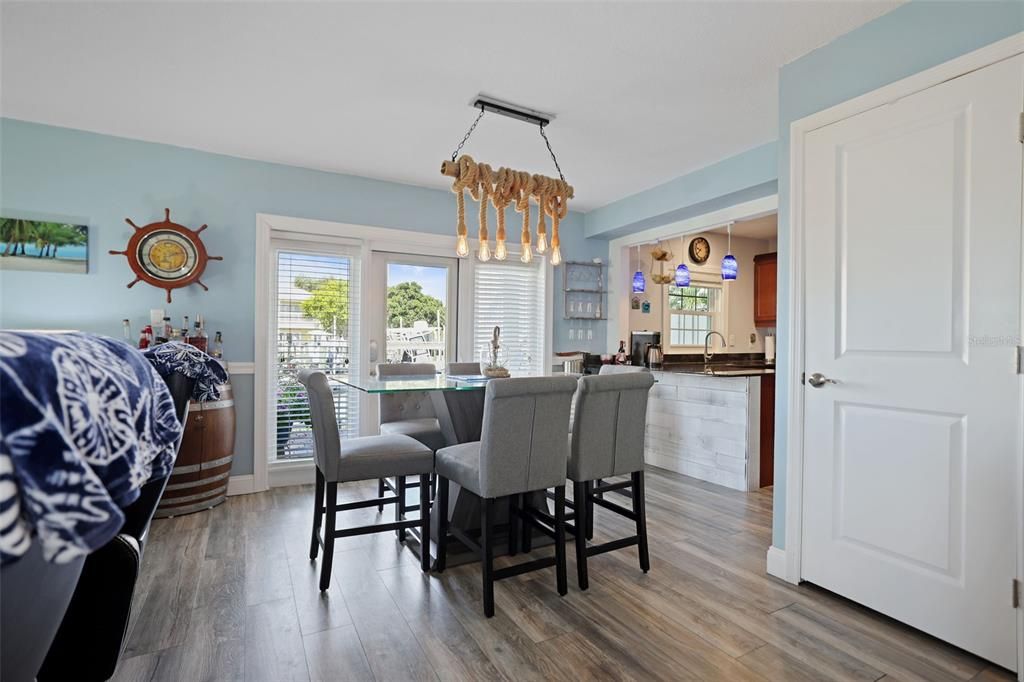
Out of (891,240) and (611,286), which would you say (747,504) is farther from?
(611,286)

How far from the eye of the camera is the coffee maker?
514 centimetres

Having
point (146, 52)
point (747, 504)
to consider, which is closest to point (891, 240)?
point (747, 504)

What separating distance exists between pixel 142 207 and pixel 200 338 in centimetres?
100

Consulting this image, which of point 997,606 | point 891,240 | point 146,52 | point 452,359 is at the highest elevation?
point 146,52

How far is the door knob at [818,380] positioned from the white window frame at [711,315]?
3.96 meters

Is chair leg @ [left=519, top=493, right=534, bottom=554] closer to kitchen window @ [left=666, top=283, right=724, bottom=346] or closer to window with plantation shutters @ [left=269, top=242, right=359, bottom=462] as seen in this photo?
window with plantation shutters @ [left=269, top=242, right=359, bottom=462]

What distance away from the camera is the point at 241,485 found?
3838mm

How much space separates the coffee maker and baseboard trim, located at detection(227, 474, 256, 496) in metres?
3.52

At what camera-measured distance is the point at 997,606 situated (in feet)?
5.88

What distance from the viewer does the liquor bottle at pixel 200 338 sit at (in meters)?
3.48

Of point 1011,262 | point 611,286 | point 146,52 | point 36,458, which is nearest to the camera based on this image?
point 36,458

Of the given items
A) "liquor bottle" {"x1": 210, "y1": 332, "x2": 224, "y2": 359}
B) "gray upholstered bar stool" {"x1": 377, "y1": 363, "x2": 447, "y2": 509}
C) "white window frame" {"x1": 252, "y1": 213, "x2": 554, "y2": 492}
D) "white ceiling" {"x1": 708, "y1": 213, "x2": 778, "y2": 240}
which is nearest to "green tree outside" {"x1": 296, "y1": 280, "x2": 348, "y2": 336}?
"white window frame" {"x1": 252, "y1": 213, "x2": 554, "y2": 492}

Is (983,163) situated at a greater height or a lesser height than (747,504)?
greater

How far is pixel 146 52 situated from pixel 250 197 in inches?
58.5
